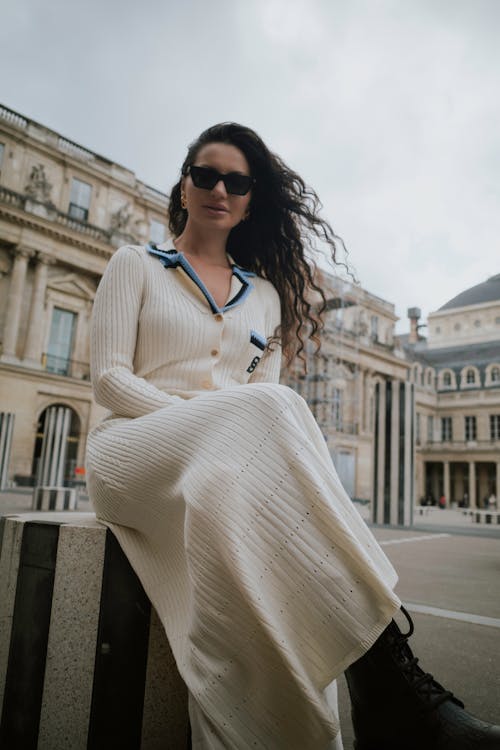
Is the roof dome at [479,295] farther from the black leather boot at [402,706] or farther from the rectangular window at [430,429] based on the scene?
the black leather boot at [402,706]

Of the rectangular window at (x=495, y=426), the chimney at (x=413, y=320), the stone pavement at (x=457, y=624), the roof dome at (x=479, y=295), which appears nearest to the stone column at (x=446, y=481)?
the rectangular window at (x=495, y=426)

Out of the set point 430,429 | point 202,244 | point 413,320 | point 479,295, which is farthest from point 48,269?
point 479,295

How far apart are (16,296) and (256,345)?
2089 cm

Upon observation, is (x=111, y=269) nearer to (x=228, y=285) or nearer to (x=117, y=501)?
(x=228, y=285)

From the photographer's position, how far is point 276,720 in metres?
0.87

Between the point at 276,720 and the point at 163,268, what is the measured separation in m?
1.31

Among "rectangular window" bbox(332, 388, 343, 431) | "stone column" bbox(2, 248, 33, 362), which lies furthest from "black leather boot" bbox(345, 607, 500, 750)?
"rectangular window" bbox(332, 388, 343, 431)

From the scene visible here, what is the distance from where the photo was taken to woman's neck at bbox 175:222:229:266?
1.91m

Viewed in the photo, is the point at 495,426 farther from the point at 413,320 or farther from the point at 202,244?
the point at 202,244

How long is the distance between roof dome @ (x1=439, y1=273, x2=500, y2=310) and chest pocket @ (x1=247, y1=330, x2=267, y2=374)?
5306 cm

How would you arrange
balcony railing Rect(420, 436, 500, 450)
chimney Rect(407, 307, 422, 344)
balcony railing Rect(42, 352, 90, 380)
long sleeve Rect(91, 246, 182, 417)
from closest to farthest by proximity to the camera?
long sleeve Rect(91, 246, 182, 417)
balcony railing Rect(42, 352, 90, 380)
balcony railing Rect(420, 436, 500, 450)
chimney Rect(407, 307, 422, 344)

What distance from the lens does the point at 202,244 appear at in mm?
1917

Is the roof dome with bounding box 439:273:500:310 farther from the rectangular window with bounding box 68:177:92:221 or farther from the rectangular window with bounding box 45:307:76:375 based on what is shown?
the rectangular window with bounding box 45:307:76:375

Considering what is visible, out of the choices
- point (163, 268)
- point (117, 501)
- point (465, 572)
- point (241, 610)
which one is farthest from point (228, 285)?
point (465, 572)
